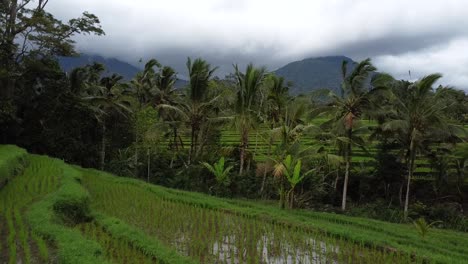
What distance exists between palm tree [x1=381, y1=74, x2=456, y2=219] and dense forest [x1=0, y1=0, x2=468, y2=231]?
0.04 metres

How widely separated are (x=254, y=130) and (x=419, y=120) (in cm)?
713

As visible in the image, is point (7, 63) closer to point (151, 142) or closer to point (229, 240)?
point (151, 142)

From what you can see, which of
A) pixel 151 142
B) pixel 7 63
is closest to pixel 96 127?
pixel 151 142

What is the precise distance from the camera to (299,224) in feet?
32.1

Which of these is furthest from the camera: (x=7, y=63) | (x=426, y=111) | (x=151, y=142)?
(x=151, y=142)

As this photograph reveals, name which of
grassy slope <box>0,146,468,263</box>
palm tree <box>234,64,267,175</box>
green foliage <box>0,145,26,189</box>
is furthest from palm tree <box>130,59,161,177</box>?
grassy slope <box>0,146,468,263</box>

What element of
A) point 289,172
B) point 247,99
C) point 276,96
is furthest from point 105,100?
point 289,172

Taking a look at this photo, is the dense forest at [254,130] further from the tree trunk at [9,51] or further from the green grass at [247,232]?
the green grass at [247,232]

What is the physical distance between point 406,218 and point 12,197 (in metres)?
13.2

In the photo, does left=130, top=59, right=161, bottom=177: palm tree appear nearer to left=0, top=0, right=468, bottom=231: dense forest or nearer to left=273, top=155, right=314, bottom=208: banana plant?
left=0, top=0, right=468, bottom=231: dense forest

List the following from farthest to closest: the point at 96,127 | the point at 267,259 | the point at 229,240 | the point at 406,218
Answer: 1. the point at 96,127
2. the point at 406,218
3. the point at 229,240
4. the point at 267,259

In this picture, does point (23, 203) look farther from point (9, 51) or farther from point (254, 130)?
point (9, 51)

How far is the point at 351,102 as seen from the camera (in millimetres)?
16719

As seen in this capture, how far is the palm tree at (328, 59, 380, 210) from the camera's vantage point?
644 inches
